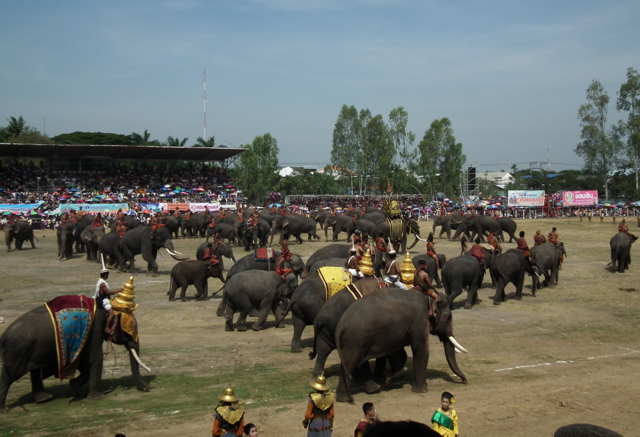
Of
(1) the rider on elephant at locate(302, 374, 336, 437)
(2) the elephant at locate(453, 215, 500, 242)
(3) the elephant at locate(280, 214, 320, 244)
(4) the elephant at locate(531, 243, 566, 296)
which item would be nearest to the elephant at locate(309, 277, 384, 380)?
(1) the rider on elephant at locate(302, 374, 336, 437)

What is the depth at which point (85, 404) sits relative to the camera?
27.9 ft

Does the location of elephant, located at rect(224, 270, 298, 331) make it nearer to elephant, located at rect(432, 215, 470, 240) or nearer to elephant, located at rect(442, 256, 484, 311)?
elephant, located at rect(442, 256, 484, 311)

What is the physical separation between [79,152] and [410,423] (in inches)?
2381

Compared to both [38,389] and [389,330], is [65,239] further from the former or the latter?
[389,330]

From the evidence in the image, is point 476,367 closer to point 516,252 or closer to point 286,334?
point 286,334

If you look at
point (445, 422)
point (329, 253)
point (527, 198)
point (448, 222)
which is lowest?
point (445, 422)

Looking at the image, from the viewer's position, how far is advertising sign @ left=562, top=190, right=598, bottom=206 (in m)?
57.3

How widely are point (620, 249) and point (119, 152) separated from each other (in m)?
49.2

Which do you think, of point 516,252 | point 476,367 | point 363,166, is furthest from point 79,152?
point 476,367

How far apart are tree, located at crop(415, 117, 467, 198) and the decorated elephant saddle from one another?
5853cm

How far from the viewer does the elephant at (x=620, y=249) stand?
20.7 m

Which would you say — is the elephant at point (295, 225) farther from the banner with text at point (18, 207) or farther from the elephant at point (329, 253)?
the banner with text at point (18, 207)

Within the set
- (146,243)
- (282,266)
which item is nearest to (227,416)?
(282,266)

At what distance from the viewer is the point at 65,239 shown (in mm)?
27156
